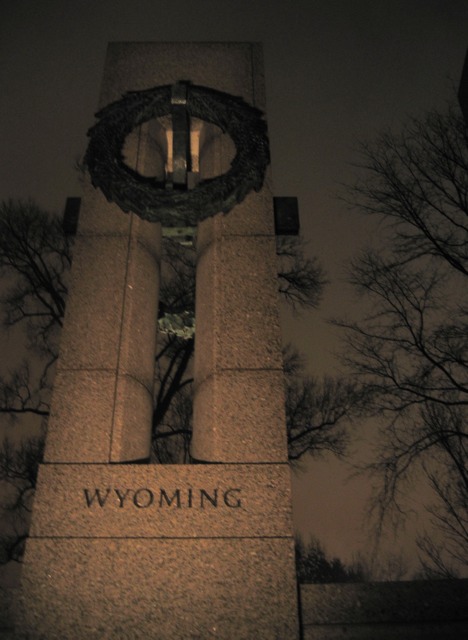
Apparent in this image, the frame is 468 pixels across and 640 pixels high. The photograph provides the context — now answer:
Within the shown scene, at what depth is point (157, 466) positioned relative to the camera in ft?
14.6

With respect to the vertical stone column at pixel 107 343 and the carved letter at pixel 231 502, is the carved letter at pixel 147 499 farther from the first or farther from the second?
the carved letter at pixel 231 502

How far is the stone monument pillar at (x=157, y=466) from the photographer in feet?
13.0

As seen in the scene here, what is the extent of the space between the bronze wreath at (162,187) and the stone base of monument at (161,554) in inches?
113

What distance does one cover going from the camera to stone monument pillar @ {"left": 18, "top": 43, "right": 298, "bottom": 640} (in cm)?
397

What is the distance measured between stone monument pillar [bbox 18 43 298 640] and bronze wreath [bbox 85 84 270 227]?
0.14 ft

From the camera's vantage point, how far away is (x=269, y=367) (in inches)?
197

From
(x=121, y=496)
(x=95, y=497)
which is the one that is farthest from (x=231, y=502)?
(x=95, y=497)

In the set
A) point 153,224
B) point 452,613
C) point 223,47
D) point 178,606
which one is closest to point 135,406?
point 178,606

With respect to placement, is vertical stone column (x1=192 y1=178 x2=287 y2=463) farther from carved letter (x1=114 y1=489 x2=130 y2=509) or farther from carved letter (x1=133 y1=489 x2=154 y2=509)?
carved letter (x1=114 y1=489 x2=130 y2=509)

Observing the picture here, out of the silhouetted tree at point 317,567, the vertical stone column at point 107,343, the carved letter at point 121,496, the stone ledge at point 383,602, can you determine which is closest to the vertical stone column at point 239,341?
the vertical stone column at point 107,343

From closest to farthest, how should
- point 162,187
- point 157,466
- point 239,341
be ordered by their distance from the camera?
point 157,466 < point 239,341 < point 162,187

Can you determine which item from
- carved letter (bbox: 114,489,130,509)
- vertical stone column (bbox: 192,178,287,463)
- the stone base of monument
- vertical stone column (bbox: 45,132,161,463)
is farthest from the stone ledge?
vertical stone column (bbox: 45,132,161,463)

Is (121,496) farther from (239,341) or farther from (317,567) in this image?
(317,567)

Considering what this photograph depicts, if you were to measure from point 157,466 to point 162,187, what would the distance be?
11.3ft
